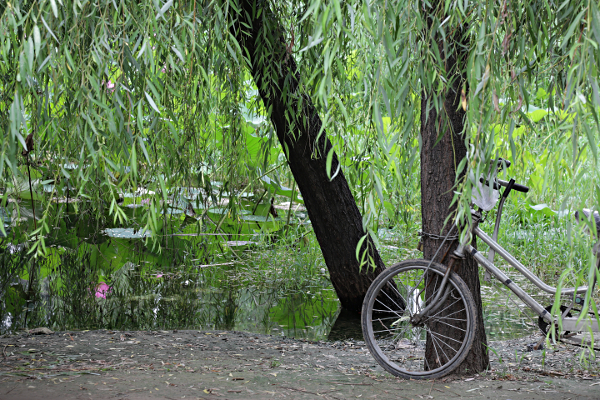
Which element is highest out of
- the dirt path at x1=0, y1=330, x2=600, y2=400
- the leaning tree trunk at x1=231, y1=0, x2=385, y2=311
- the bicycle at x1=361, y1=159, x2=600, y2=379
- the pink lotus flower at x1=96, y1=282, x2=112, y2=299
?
the leaning tree trunk at x1=231, y1=0, x2=385, y2=311

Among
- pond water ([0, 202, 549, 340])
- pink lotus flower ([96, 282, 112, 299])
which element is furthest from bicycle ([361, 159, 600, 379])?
pink lotus flower ([96, 282, 112, 299])

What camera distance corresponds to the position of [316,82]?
7.19 feet

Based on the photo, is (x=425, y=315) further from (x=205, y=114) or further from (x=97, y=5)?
(x=97, y=5)

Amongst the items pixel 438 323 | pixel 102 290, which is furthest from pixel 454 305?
pixel 102 290

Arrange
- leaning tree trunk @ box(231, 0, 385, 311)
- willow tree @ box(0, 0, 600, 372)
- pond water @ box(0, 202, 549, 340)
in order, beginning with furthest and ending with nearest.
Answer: pond water @ box(0, 202, 549, 340), leaning tree trunk @ box(231, 0, 385, 311), willow tree @ box(0, 0, 600, 372)

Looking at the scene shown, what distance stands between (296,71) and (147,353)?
1.80m

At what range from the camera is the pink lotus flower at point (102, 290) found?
473cm

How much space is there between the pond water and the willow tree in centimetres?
131

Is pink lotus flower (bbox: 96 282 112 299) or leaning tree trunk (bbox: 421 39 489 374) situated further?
pink lotus flower (bbox: 96 282 112 299)

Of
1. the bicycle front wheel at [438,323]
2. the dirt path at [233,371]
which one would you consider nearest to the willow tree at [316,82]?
the bicycle front wheel at [438,323]

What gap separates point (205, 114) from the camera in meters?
2.64

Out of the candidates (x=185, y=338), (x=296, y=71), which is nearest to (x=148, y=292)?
(x=185, y=338)

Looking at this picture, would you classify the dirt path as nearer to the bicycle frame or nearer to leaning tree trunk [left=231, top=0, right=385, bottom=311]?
the bicycle frame

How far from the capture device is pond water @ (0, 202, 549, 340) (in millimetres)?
4121
